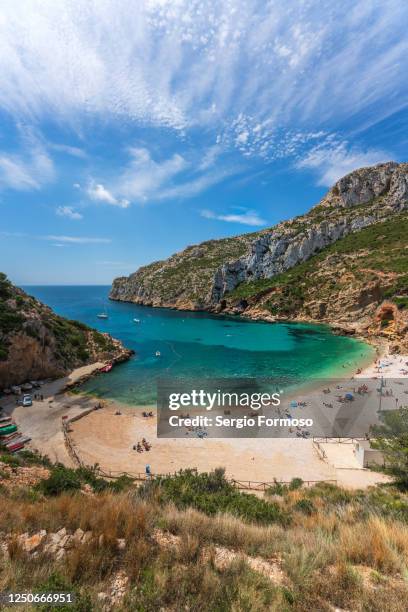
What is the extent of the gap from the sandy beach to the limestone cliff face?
178 ft

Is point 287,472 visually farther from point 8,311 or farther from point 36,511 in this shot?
point 8,311

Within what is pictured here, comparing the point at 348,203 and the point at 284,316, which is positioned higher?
the point at 348,203

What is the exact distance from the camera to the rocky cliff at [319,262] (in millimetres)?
49312

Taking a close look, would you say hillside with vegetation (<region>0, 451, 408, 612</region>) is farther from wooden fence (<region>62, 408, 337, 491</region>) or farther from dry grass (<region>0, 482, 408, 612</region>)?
wooden fence (<region>62, 408, 337, 491</region>)

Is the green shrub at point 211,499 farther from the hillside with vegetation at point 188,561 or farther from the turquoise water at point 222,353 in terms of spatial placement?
the turquoise water at point 222,353

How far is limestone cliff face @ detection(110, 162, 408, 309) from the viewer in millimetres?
67938

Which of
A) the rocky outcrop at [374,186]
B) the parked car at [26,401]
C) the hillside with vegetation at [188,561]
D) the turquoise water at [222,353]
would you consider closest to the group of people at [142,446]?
the turquoise water at [222,353]

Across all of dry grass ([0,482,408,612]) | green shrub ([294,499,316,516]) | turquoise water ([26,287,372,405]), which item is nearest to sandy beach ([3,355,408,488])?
turquoise water ([26,287,372,405])

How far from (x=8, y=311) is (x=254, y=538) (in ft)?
87.4

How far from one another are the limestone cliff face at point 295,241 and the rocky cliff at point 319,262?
0.73 ft

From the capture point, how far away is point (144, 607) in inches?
101

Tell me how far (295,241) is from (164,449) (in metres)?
65.5

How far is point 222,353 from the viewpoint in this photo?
3447 centimetres

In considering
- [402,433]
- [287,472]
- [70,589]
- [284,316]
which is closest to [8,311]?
[287,472]
